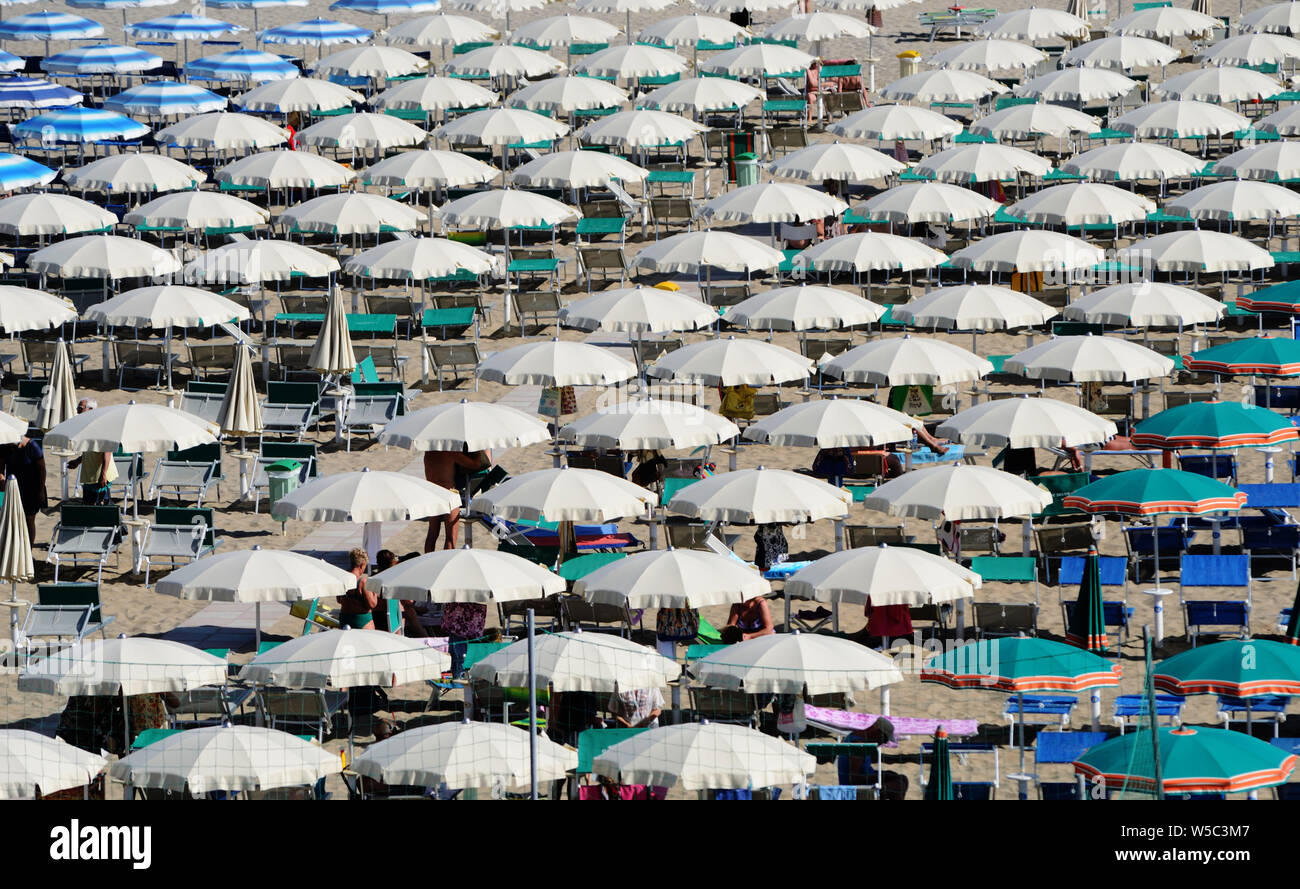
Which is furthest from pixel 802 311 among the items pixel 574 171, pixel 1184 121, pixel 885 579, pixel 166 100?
pixel 166 100

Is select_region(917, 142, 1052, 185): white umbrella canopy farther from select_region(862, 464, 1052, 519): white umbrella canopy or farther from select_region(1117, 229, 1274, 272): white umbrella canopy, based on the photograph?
select_region(862, 464, 1052, 519): white umbrella canopy

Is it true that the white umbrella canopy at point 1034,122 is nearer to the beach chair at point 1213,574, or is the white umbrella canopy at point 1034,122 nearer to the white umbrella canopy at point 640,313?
the white umbrella canopy at point 640,313

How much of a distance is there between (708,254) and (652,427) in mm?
6541

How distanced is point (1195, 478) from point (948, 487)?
201 centimetres

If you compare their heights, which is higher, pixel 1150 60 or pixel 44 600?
pixel 1150 60

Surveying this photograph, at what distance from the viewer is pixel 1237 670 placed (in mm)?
15516

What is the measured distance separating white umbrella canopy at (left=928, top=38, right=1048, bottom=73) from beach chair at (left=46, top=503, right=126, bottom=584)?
20.3 meters

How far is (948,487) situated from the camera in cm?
1925

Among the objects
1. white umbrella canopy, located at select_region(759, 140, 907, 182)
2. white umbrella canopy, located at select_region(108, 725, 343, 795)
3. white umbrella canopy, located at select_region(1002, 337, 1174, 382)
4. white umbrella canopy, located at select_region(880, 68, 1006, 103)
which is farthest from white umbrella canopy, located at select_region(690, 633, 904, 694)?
white umbrella canopy, located at select_region(880, 68, 1006, 103)

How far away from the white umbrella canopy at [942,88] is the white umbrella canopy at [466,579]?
62.4ft

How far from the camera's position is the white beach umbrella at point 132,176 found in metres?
31.4

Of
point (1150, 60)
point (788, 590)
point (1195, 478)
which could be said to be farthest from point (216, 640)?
point (1150, 60)

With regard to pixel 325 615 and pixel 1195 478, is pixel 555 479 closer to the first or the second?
pixel 325 615

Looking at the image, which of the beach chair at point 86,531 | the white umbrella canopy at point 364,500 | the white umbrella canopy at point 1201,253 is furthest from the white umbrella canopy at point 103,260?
the white umbrella canopy at point 1201,253
